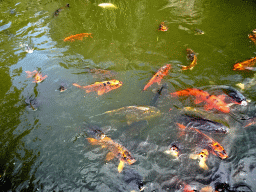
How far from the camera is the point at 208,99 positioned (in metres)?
4.04

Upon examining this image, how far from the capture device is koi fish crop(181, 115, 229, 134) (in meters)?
3.45

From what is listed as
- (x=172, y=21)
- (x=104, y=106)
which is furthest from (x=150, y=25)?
(x=104, y=106)

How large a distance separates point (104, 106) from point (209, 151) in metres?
2.55

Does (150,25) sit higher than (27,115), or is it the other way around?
(150,25)

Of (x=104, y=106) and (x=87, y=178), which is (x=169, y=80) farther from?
(x=87, y=178)

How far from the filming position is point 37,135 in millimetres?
3715

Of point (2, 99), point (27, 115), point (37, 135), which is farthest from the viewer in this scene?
point (2, 99)

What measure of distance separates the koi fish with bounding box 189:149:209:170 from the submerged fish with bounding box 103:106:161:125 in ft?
3.83

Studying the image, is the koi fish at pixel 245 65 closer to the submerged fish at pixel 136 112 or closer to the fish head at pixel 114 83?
Answer: the submerged fish at pixel 136 112

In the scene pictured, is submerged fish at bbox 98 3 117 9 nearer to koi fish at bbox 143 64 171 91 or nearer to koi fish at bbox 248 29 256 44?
koi fish at bbox 143 64 171 91

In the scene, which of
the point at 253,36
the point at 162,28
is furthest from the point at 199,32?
the point at 253,36

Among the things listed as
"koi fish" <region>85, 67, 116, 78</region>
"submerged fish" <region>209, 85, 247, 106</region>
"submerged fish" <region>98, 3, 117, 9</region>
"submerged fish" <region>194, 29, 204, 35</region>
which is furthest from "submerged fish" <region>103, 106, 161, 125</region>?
"submerged fish" <region>98, 3, 117, 9</region>

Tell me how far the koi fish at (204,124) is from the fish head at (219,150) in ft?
1.21

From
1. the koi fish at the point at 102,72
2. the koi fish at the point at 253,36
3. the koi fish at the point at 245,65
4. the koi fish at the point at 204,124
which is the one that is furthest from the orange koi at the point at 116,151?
the koi fish at the point at 253,36
